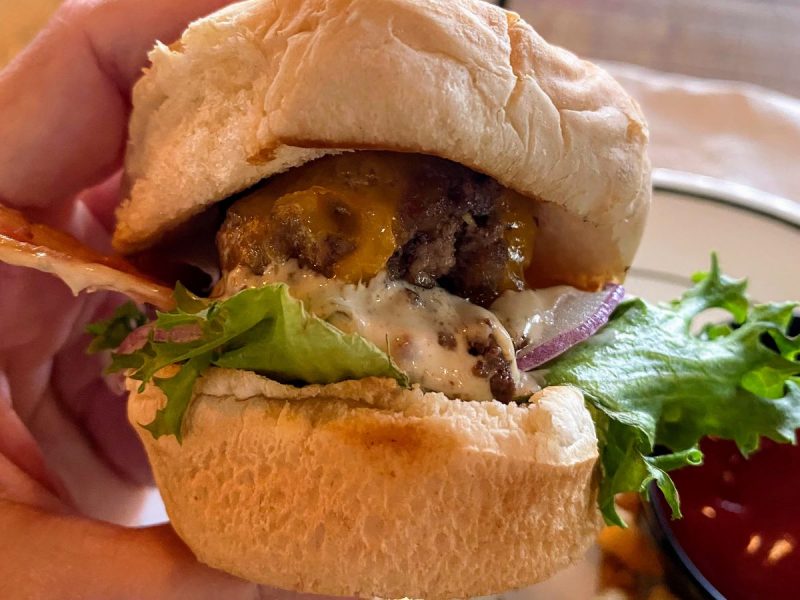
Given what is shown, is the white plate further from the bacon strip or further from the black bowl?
the bacon strip

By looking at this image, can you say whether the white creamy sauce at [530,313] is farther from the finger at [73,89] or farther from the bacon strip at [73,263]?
the finger at [73,89]

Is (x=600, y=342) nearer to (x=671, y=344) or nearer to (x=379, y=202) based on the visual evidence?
(x=671, y=344)

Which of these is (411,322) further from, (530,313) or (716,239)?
(716,239)

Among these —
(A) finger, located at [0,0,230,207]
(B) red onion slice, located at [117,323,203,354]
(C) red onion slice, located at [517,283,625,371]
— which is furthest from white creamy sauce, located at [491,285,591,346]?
(A) finger, located at [0,0,230,207]

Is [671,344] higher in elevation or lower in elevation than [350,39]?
lower

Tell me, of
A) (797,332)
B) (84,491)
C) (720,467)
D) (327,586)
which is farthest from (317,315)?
(797,332)

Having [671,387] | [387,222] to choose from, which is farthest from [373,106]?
[671,387]
